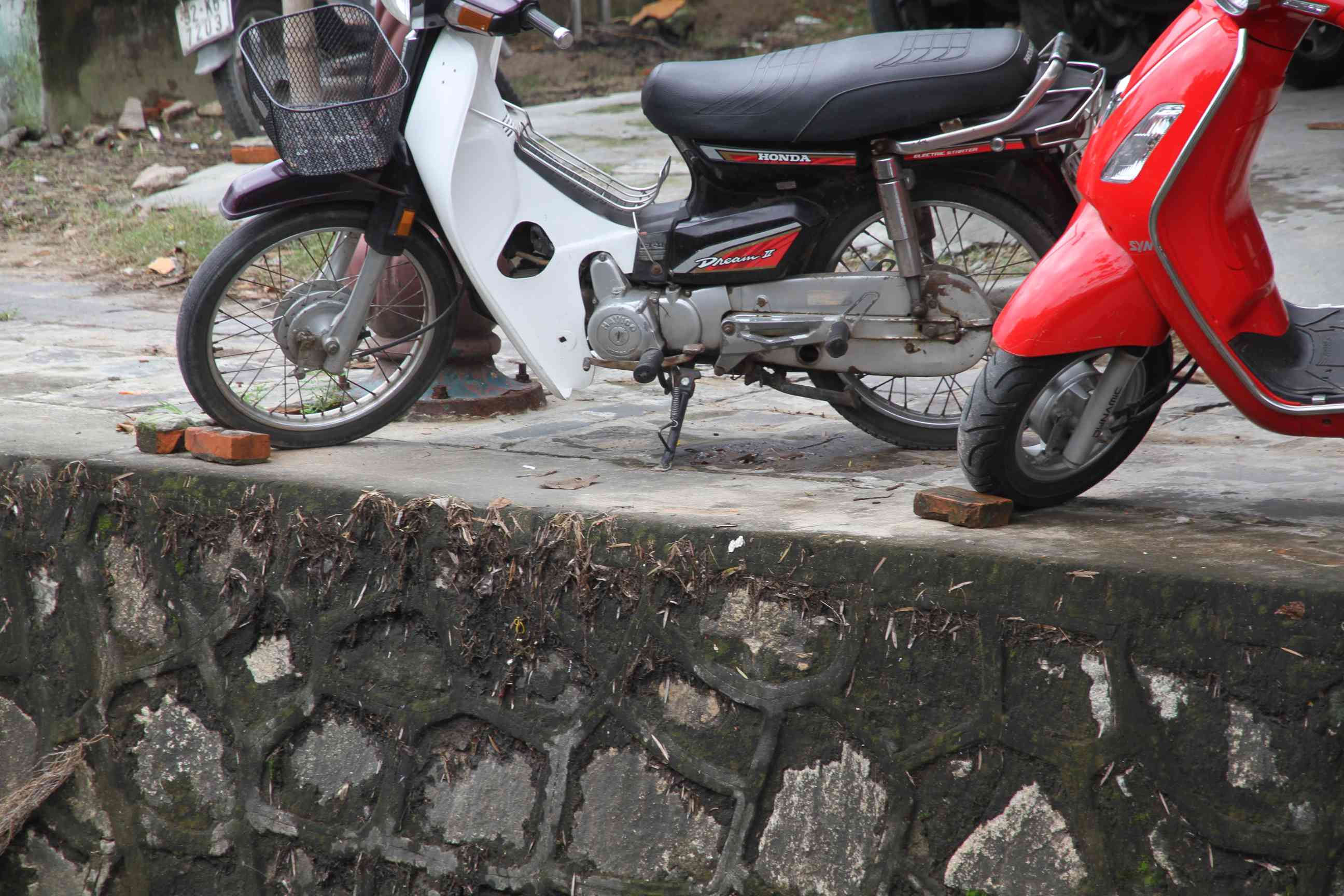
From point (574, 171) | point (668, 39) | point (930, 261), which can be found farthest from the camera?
point (668, 39)

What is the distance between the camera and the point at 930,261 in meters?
3.11

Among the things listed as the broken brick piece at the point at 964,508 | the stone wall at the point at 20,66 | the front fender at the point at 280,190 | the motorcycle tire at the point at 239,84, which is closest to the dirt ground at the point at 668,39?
the motorcycle tire at the point at 239,84

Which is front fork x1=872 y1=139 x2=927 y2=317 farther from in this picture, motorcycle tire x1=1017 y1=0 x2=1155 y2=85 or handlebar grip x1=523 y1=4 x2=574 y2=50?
motorcycle tire x1=1017 y1=0 x2=1155 y2=85

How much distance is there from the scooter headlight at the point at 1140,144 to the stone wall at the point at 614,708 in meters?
0.77

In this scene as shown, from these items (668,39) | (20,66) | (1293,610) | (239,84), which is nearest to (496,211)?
(1293,610)

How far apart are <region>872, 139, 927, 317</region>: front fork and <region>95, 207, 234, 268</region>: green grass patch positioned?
4058mm

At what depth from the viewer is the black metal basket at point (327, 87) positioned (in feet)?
9.31

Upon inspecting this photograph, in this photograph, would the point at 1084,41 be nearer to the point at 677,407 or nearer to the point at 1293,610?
the point at 677,407

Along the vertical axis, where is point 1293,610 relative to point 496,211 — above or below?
below

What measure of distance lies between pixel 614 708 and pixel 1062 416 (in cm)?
105

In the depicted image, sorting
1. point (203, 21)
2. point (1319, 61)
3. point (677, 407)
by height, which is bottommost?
point (677, 407)

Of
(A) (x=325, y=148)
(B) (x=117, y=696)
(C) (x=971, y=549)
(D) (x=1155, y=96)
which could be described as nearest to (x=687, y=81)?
(A) (x=325, y=148)

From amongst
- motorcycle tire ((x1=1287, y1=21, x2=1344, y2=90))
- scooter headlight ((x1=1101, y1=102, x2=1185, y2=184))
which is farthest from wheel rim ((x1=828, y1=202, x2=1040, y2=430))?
motorcycle tire ((x1=1287, y1=21, x2=1344, y2=90))

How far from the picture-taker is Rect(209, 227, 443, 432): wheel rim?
3082 millimetres
